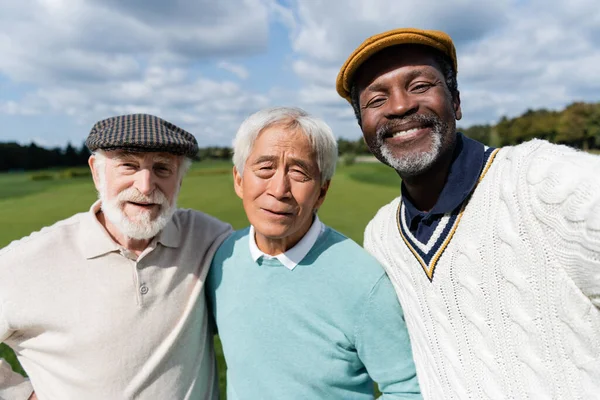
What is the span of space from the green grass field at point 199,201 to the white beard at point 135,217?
446 inches

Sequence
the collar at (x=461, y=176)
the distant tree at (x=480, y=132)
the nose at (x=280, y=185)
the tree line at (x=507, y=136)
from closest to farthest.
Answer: the collar at (x=461, y=176) → the nose at (x=280, y=185) → the tree line at (x=507, y=136) → the distant tree at (x=480, y=132)

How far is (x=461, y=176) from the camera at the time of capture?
2090 millimetres

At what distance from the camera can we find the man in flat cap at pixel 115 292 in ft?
8.02

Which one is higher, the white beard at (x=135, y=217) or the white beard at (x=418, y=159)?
the white beard at (x=418, y=159)

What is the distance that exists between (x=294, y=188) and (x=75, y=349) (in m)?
1.59

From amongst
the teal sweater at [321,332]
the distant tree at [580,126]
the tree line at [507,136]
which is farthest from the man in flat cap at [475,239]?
the distant tree at [580,126]

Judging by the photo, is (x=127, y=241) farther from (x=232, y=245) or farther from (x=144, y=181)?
(x=232, y=245)

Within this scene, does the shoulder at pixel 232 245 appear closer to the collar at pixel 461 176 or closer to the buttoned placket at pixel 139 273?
the buttoned placket at pixel 139 273

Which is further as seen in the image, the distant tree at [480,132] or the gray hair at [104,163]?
the distant tree at [480,132]

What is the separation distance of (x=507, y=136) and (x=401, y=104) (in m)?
111

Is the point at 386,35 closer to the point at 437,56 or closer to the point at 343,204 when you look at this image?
the point at 437,56

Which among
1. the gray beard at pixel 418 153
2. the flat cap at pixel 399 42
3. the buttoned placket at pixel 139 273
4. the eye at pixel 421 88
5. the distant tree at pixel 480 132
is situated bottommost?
the buttoned placket at pixel 139 273

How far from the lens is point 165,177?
8.95 feet

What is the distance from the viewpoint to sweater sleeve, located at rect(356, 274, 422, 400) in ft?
7.57
